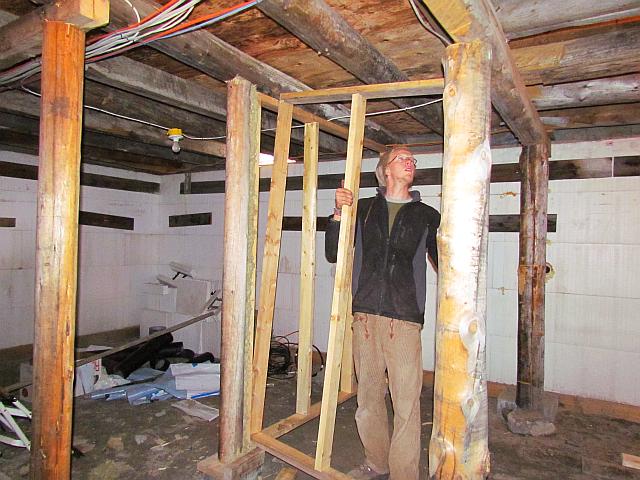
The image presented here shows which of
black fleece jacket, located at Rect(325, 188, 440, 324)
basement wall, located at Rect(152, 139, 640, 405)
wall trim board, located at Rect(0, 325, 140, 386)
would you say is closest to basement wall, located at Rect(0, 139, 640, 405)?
basement wall, located at Rect(152, 139, 640, 405)

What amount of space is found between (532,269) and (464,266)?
2.23m

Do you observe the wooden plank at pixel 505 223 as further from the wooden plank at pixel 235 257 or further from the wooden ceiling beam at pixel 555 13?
the wooden plank at pixel 235 257

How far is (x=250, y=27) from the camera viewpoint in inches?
82.5

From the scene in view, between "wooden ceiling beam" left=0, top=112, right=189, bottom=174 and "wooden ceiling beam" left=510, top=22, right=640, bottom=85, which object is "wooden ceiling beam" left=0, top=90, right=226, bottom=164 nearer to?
"wooden ceiling beam" left=0, top=112, right=189, bottom=174

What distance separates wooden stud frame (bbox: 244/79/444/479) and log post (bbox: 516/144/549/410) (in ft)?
4.33

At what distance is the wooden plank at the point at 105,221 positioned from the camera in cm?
554

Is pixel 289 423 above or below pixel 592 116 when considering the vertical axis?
below

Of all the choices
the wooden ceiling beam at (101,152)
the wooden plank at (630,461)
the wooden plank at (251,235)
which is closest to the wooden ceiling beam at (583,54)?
the wooden plank at (251,235)

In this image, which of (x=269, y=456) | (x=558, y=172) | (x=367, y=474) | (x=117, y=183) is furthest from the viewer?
(x=117, y=183)

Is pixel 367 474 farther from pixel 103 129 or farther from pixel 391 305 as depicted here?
pixel 103 129

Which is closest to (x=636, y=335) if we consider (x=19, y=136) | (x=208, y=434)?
(x=208, y=434)

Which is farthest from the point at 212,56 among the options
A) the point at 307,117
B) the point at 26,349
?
the point at 26,349

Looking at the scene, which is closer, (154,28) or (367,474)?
(154,28)

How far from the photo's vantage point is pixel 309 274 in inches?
120
